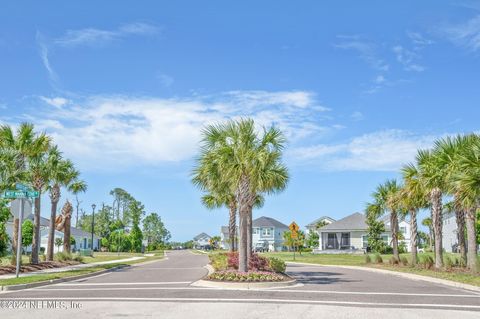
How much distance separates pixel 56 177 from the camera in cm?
3462

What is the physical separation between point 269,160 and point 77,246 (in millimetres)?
65968

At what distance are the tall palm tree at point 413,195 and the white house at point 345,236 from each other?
1736 inches

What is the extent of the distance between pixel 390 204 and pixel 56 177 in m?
23.5

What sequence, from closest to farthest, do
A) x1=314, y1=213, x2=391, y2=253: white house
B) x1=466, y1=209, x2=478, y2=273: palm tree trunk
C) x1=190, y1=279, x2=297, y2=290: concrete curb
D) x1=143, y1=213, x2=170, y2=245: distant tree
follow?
→ x1=190, y1=279, x2=297, y2=290: concrete curb, x1=466, y1=209, x2=478, y2=273: palm tree trunk, x1=314, y1=213, x2=391, y2=253: white house, x1=143, y1=213, x2=170, y2=245: distant tree

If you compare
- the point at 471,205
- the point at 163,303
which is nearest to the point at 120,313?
the point at 163,303

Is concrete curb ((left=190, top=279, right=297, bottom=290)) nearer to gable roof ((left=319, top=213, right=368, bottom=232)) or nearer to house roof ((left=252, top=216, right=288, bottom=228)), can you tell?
gable roof ((left=319, top=213, right=368, bottom=232))

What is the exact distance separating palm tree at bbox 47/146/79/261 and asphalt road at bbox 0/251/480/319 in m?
15.6

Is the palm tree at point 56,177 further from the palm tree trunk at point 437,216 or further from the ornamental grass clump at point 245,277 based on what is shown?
the palm tree trunk at point 437,216

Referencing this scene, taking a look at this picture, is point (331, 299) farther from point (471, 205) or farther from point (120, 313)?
point (471, 205)

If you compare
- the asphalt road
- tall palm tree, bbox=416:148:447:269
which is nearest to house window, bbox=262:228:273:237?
tall palm tree, bbox=416:148:447:269

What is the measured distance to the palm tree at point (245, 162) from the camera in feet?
70.6

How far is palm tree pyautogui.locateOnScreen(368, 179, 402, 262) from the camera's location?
127 feet

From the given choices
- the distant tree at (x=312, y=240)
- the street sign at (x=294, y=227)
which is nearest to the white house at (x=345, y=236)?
the distant tree at (x=312, y=240)

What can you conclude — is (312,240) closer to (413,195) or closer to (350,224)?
(350,224)
